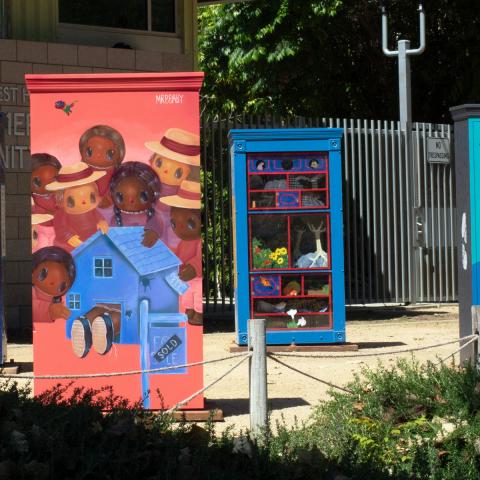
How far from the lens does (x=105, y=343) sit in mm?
7961

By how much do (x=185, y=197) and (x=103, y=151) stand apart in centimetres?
70

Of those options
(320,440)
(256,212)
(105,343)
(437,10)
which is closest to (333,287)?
(256,212)

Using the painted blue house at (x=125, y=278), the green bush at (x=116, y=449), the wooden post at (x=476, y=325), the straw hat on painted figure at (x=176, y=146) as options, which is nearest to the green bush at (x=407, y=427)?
the green bush at (x=116, y=449)

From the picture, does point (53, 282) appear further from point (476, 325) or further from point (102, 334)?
point (476, 325)

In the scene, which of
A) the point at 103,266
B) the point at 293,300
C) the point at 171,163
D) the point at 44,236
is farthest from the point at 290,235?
the point at 44,236

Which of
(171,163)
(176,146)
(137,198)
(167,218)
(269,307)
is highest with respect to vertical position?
(176,146)

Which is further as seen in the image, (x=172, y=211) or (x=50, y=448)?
(x=172, y=211)

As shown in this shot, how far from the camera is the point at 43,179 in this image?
312 inches

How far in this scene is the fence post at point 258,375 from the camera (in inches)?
271

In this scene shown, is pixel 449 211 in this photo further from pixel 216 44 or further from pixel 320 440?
pixel 320 440

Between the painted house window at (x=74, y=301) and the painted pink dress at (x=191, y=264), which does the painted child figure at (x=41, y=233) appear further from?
the painted pink dress at (x=191, y=264)

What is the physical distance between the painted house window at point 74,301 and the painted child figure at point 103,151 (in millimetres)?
740

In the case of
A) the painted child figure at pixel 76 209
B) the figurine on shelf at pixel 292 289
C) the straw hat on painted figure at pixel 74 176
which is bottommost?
the figurine on shelf at pixel 292 289

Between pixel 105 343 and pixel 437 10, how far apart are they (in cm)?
2060
